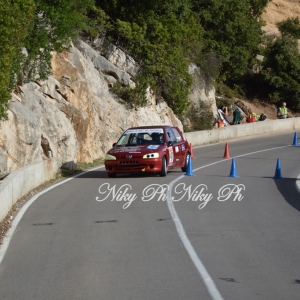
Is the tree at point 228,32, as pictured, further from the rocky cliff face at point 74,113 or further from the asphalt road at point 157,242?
the asphalt road at point 157,242

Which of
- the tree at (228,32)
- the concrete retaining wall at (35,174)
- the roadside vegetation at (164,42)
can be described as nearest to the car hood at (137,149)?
the concrete retaining wall at (35,174)

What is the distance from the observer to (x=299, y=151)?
1232 inches

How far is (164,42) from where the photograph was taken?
126 feet

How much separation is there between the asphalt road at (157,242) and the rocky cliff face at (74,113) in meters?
2.71

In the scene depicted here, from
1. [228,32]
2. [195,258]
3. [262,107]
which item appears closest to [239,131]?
[228,32]

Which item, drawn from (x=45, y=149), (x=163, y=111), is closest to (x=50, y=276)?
(x=45, y=149)

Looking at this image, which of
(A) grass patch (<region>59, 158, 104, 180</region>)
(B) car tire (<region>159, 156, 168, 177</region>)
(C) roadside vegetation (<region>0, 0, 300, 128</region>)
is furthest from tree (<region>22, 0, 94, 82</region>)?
(B) car tire (<region>159, 156, 168, 177</region>)

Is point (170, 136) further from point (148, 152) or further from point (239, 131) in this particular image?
point (239, 131)

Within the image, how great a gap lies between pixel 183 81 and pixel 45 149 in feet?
60.2

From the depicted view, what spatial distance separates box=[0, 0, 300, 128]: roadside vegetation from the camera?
21500 mm

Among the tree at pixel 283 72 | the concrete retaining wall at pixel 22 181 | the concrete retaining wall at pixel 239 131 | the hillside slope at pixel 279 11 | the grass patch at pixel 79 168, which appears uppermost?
the hillside slope at pixel 279 11

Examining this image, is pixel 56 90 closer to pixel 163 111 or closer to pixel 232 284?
pixel 163 111

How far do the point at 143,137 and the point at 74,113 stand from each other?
20.3ft

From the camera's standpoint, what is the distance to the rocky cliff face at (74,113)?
21.0 m
